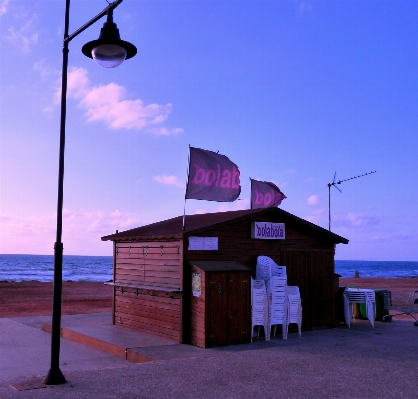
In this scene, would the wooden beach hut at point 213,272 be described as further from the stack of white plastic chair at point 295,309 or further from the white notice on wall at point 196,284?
Answer: the stack of white plastic chair at point 295,309

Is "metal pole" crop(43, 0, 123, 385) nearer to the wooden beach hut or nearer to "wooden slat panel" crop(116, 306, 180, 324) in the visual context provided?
the wooden beach hut

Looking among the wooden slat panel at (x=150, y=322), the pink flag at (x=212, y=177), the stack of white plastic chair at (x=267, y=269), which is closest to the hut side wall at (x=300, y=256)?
the stack of white plastic chair at (x=267, y=269)

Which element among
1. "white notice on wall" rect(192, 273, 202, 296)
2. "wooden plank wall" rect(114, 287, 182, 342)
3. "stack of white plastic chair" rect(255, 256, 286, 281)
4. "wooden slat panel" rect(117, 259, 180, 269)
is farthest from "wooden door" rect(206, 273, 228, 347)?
"stack of white plastic chair" rect(255, 256, 286, 281)

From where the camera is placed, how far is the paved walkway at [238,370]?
665cm

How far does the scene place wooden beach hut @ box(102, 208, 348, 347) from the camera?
10328 mm

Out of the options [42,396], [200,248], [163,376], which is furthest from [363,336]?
[42,396]

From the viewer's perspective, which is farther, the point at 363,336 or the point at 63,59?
the point at 363,336

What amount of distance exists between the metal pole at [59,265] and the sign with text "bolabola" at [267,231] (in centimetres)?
568

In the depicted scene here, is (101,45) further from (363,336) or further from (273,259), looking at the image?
(363,336)

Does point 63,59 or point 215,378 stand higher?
point 63,59

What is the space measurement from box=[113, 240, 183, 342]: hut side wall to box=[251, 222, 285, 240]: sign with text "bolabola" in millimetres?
2027

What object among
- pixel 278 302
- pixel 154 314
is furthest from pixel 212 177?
pixel 154 314

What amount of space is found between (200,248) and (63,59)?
5.15m

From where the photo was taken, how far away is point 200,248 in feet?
36.2
